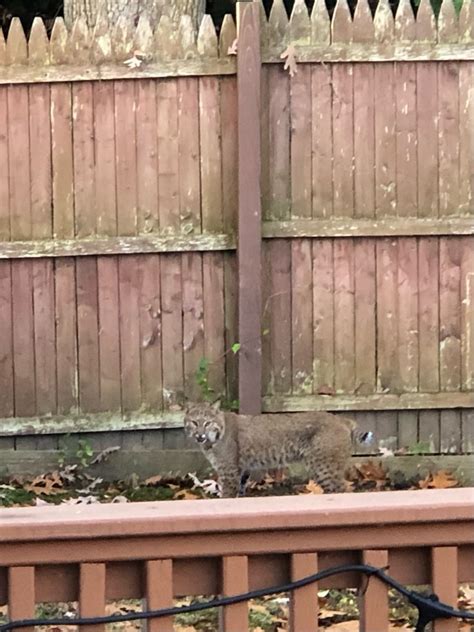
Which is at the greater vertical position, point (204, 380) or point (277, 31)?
point (277, 31)

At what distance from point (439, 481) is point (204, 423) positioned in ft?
4.30

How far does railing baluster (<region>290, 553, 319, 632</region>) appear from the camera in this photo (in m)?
2.15

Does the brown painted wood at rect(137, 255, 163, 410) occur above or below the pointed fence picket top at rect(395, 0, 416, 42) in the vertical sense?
below

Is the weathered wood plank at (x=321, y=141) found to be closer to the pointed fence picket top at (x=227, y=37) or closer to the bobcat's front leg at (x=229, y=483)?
the pointed fence picket top at (x=227, y=37)

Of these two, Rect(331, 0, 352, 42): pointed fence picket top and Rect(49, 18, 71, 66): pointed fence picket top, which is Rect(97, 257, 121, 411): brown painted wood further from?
Rect(331, 0, 352, 42): pointed fence picket top

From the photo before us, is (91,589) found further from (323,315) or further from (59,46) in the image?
(59,46)

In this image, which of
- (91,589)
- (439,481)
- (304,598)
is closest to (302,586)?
(304,598)

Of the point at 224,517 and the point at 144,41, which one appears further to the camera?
the point at 144,41

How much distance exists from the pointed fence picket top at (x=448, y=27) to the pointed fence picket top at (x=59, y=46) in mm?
2002

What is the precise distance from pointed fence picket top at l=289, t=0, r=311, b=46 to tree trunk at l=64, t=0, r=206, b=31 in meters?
0.89

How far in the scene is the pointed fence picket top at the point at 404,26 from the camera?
21.6 ft

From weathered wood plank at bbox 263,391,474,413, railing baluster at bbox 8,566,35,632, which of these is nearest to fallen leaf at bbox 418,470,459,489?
weathered wood plank at bbox 263,391,474,413

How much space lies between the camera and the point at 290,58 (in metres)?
6.55

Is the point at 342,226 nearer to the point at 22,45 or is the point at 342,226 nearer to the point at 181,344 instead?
the point at 181,344
